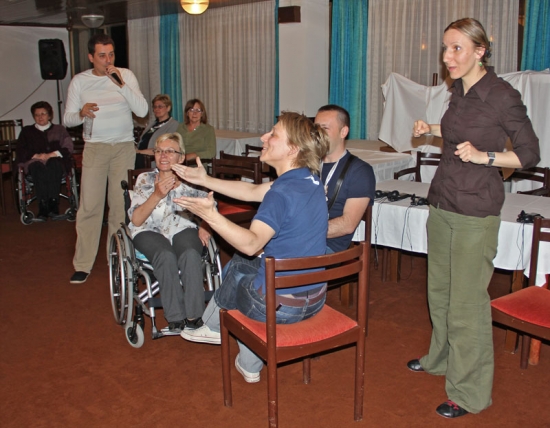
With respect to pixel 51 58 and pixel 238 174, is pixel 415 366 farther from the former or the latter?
pixel 51 58

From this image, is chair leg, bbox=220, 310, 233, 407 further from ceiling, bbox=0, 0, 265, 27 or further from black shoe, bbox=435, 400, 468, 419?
ceiling, bbox=0, 0, 265, 27

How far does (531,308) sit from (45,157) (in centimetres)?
492

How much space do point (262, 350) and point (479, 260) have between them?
90 cm

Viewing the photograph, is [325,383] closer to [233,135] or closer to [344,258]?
[344,258]

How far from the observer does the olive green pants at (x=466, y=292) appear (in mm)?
2209

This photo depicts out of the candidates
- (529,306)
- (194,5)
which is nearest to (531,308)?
(529,306)

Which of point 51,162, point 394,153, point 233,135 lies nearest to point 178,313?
point 394,153

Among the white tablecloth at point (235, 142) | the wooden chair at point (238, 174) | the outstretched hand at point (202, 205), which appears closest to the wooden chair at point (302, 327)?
the outstretched hand at point (202, 205)

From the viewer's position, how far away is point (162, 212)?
3084 millimetres

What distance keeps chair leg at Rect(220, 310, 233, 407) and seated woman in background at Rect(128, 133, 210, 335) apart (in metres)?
0.49

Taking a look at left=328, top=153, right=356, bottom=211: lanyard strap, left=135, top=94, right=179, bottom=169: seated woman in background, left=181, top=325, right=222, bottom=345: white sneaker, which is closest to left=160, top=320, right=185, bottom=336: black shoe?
left=181, top=325, right=222, bottom=345: white sneaker

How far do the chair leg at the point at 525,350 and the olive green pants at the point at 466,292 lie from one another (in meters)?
0.47

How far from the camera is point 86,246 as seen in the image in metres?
4.02

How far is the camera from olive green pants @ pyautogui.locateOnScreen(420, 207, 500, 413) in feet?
7.25
